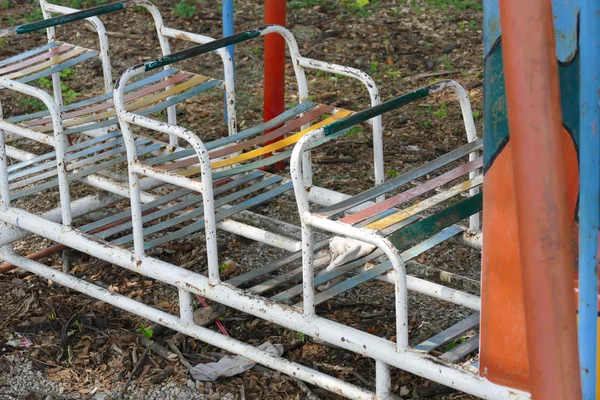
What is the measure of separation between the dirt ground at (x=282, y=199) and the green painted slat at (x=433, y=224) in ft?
2.09

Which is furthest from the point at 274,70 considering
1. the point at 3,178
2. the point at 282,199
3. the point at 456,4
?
the point at 456,4

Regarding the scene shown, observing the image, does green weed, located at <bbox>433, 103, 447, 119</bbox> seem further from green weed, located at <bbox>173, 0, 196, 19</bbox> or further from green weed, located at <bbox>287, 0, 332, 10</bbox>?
green weed, located at <bbox>173, 0, 196, 19</bbox>

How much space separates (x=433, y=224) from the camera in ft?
8.69

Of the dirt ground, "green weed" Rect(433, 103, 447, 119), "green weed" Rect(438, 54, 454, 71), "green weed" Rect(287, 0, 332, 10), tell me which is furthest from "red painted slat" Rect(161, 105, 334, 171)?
"green weed" Rect(287, 0, 332, 10)

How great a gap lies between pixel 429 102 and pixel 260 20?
178 centimetres

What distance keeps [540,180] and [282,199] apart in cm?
384

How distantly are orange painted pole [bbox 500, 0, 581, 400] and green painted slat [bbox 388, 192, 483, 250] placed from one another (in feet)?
6.28

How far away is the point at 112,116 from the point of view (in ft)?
12.5

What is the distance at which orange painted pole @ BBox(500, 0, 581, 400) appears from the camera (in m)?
0.58

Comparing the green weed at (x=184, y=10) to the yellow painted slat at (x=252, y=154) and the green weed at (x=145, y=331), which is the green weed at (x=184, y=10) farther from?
the green weed at (x=145, y=331)

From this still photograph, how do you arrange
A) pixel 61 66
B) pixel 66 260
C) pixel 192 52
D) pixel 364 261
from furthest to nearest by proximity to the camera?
1. pixel 61 66
2. pixel 66 260
3. pixel 192 52
4. pixel 364 261

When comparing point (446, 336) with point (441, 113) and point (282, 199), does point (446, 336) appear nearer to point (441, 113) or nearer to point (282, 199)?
point (282, 199)

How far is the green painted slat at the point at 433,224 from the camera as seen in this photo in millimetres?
2557

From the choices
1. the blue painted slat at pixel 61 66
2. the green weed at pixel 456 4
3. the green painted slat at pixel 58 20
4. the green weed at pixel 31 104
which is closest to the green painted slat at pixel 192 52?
the green painted slat at pixel 58 20
